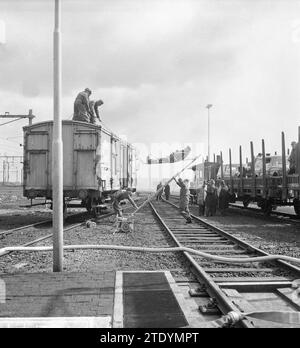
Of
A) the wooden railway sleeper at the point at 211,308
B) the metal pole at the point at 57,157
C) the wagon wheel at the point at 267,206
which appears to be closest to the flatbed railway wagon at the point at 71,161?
the wagon wheel at the point at 267,206

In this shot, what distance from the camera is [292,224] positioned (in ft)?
53.5

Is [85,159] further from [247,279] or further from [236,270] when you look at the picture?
[247,279]

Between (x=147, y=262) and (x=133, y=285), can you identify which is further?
(x=147, y=262)

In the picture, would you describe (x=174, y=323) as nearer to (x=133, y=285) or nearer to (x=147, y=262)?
(x=133, y=285)

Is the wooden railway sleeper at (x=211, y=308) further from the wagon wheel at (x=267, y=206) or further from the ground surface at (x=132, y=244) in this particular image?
the wagon wheel at (x=267, y=206)

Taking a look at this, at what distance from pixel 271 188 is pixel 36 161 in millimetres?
9197

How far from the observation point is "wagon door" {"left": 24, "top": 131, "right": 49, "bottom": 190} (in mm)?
15734

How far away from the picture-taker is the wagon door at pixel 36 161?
15734mm

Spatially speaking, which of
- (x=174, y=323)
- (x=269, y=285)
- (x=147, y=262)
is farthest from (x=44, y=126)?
(x=174, y=323)

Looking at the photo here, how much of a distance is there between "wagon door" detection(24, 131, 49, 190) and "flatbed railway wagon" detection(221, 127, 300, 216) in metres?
8.50

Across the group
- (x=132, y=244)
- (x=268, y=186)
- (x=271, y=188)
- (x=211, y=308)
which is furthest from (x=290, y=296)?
Result: (x=268, y=186)

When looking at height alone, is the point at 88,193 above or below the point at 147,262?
above

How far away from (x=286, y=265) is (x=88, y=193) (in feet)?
29.9

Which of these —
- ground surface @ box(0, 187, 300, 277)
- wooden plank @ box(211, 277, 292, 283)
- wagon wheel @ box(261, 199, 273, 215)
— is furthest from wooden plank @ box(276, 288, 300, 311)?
wagon wheel @ box(261, 199, 273, 215)
